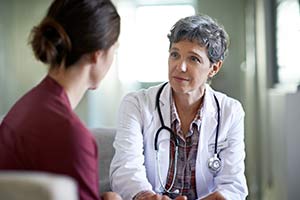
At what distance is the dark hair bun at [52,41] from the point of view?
1.03 m

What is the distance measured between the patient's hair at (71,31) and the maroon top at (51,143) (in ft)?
0.28

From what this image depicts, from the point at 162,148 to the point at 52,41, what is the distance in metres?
0.69

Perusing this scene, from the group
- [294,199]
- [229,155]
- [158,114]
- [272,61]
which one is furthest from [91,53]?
[272,61]

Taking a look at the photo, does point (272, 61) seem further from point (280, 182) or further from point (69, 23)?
point (69, 23)

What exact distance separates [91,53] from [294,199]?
1060mm

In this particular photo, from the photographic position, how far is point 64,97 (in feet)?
3.35

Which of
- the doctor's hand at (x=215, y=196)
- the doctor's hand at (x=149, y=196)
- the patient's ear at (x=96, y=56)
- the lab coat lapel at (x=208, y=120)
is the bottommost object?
the doctor's hand at (x=215, y=196)

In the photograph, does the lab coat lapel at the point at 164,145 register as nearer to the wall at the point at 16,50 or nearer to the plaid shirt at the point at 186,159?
the plaid shirt at the point at 186,159

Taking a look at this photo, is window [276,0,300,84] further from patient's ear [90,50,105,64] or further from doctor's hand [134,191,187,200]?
patient's ear [90,50,105,64]

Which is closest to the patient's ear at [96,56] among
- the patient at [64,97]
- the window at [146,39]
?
the patient at [64,97]

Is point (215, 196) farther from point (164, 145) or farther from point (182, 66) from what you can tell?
point (182, 66)

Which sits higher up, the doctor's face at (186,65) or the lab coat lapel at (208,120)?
the doctor's face at (186,65)

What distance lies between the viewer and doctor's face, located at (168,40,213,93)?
1638mm

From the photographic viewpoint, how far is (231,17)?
3826 millimetres
